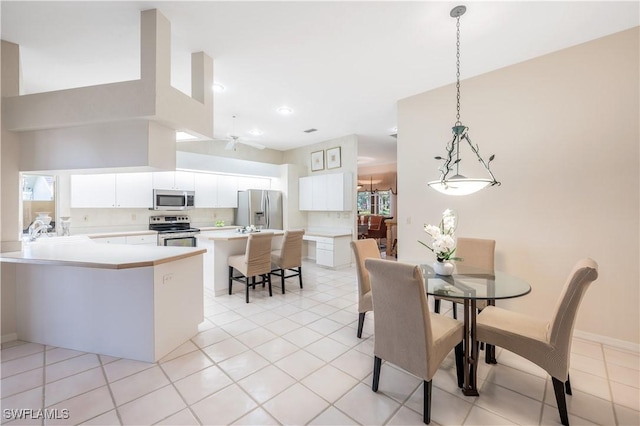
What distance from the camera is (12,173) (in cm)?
260

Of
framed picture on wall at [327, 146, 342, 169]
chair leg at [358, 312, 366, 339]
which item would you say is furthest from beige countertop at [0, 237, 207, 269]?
framed picture on wall at [327, 146, 342, 169]

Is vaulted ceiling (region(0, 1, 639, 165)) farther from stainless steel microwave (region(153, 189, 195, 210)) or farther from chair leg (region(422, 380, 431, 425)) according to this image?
chair leg (region(422, 380, 431, 425))

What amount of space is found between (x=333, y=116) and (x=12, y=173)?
3.99 metres

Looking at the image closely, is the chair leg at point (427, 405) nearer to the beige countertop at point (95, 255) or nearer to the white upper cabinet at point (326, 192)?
the beige countertop at point (95, 255)

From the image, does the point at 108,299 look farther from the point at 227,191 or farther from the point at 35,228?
the point at 227,191

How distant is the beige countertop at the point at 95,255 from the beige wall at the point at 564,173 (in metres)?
3.25

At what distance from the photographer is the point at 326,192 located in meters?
5.84

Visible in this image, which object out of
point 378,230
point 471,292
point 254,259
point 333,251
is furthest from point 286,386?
point 378,230

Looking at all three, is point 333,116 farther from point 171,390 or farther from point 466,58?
point 171,390

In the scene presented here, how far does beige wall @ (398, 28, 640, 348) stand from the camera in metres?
2.38

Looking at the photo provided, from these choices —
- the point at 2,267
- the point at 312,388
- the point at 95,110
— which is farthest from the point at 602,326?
the point at 2,267

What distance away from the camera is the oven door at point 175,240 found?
473 centimetres

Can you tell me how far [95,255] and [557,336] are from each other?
3547 millimetres

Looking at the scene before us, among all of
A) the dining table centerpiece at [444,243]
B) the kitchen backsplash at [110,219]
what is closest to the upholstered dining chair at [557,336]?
the dining table centerpiece at [444,243]
